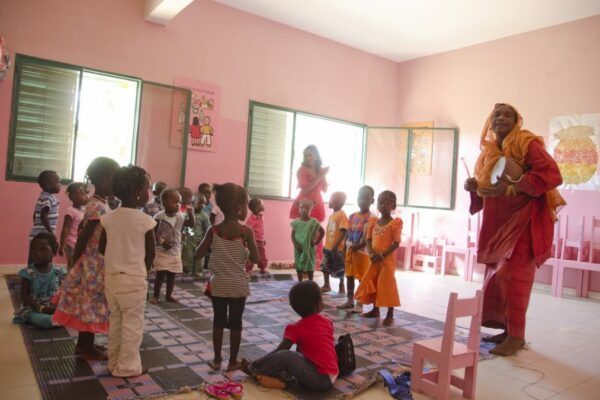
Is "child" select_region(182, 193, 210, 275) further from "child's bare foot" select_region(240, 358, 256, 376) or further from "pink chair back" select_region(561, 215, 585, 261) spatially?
"pink chair back" select_region(561, 215, 585, 261)

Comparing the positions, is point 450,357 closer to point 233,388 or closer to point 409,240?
point 233,388

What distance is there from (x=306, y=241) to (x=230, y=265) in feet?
8.14

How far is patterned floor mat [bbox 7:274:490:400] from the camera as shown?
2373 millimetres

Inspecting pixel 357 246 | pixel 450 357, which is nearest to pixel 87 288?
pixel 450 357

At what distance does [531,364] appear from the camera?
10.7ft

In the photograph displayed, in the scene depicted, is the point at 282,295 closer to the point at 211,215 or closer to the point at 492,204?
the point at 211,215

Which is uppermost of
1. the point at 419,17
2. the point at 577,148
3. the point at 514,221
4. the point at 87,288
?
the point at 419,17

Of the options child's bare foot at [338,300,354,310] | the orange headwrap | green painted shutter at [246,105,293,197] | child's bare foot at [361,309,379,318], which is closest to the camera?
the orange headwrap

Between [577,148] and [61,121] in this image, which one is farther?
[577,148]

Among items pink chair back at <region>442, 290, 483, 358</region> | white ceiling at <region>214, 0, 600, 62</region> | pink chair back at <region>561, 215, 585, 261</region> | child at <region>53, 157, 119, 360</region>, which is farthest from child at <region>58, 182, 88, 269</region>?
pink chair back at <region>561, 215, 585, 261</region>

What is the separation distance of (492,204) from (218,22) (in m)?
4.92

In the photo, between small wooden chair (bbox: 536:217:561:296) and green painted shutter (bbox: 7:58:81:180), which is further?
small wooden chair (bbox: 536:217:561:296)

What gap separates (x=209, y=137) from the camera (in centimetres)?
670

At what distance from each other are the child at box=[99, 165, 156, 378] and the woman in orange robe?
257 cm
